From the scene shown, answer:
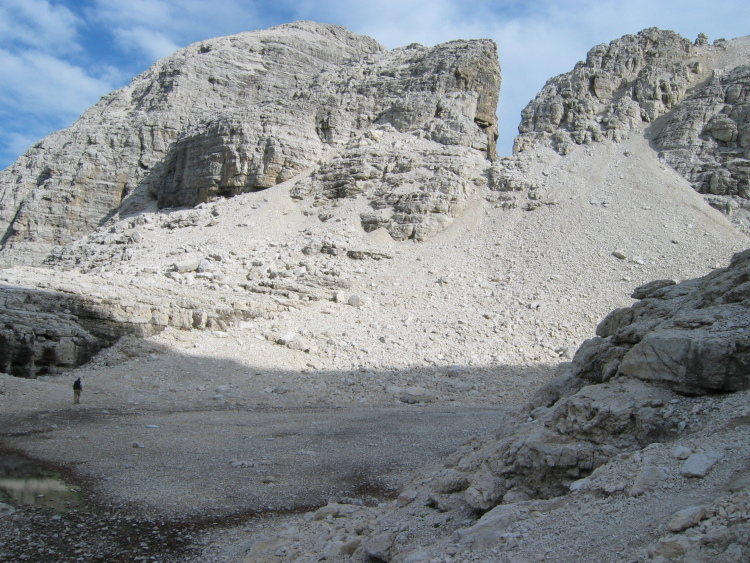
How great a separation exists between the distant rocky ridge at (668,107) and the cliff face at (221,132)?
15.5 feet

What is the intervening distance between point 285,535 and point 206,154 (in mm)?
34664

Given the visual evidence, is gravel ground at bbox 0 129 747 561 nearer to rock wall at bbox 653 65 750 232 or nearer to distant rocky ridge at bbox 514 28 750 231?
rock wall at bbox 653 65 750 232

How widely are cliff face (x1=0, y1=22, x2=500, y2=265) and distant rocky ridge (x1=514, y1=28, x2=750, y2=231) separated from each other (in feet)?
15.5

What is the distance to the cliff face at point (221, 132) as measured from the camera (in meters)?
36.2

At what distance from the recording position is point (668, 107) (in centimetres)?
3778

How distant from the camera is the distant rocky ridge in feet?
108

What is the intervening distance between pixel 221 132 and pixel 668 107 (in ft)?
97.5

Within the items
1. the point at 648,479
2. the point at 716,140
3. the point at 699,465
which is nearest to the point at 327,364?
the point at 648,479

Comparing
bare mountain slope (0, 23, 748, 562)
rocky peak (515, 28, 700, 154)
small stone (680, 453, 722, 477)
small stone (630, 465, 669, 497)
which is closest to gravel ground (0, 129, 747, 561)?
bare mountain slope (0, 23, 748, 562)

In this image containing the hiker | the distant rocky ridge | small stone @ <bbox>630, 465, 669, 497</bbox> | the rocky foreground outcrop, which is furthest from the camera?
the distant rocky ridge

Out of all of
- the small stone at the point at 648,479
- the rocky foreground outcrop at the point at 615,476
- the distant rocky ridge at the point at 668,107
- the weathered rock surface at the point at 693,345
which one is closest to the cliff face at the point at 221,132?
the distant rocky ridge at the point at 668,107

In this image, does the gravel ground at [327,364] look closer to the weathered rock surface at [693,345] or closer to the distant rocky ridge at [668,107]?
the distant rocky ridge at [668,107]

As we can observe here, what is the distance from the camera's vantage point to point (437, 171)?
33156mm

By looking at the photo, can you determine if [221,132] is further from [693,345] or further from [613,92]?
[693,345]
